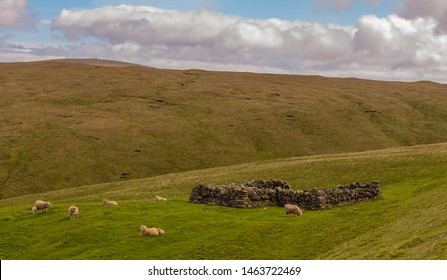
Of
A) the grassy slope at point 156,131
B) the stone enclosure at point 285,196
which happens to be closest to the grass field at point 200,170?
the grassy slope at point 156,131

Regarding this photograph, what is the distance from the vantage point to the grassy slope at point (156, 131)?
397 feet

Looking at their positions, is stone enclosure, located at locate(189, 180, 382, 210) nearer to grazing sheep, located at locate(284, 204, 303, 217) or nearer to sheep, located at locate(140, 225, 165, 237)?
grazing sheep, located at locate(284, 204, 303, 217)

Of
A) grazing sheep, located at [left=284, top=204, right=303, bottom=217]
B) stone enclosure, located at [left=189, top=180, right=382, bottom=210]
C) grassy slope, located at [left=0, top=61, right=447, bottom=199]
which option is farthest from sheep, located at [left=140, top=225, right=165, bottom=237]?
grassy slope, located at [left=0, top=61, right=447, bottom=199]

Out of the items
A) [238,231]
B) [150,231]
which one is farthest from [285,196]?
[150,231]

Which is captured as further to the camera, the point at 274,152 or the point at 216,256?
the point at 274,152

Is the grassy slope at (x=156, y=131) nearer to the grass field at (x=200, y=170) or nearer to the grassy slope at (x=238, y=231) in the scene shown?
the grass field at (x=200, y=170)

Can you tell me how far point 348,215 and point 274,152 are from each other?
3871 inches

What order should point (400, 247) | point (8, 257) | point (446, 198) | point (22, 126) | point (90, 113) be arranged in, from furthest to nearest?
point (90, 113) < point (22, 126) < point (446, 198) < point (8, 257) < point (400, 247)

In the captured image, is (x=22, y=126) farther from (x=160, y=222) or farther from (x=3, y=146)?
(x=160, y=222)

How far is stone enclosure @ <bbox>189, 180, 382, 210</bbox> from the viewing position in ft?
165

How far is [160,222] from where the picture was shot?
4434 cm

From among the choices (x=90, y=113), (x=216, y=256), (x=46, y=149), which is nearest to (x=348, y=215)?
(x=216, y=256)

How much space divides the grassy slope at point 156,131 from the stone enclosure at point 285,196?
64.3m

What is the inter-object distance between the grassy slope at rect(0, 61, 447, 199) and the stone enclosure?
64.3 m
